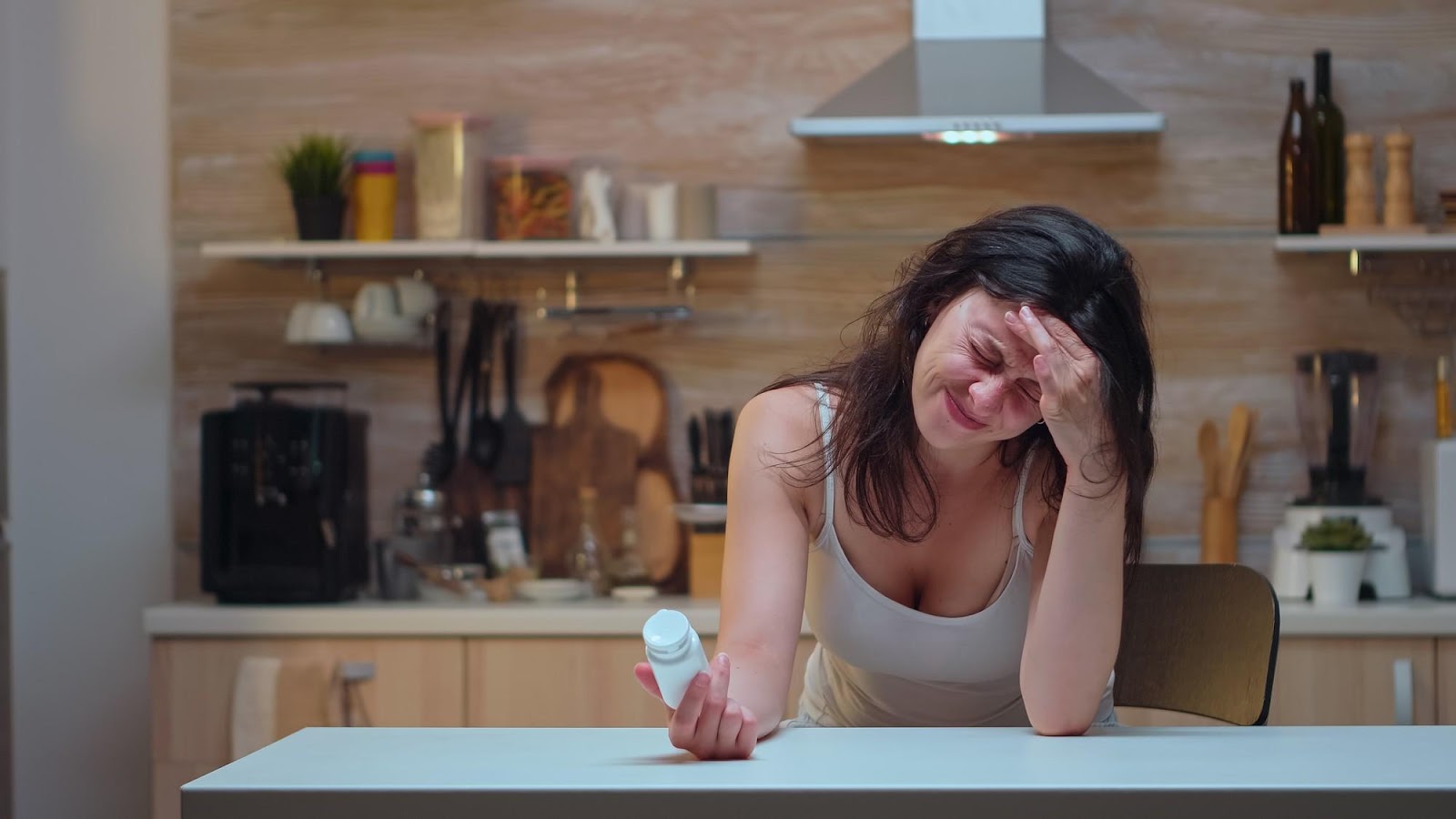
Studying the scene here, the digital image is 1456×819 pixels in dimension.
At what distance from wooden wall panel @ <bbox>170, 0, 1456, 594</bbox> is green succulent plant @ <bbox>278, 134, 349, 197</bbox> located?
18 centimetres

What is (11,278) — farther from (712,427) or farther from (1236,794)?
(1236,794)

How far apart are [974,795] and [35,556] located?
112 inches

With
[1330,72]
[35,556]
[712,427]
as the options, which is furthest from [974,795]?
[35,556]

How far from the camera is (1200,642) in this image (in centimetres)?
160

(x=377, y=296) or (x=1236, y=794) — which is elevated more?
(x=377, y=296)

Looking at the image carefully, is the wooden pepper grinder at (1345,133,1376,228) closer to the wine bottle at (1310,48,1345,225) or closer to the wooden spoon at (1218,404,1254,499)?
the wine bottle at (1310,48,1345,225)

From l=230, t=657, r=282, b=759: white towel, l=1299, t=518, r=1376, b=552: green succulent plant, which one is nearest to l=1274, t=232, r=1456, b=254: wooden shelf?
l=1299, t=518, r=1376, b=552: green succulent plant

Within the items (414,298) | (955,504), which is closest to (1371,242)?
(955,504)

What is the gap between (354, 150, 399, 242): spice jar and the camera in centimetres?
312

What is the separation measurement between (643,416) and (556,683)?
68 cm

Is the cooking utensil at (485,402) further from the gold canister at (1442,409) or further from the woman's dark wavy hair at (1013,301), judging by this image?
the gold canister at (1442,409)

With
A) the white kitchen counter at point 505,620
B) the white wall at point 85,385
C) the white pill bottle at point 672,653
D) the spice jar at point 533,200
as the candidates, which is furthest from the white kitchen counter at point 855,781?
the white wall at point 85,385

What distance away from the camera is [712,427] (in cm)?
314

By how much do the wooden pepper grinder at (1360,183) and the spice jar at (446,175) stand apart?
1.79 meters
